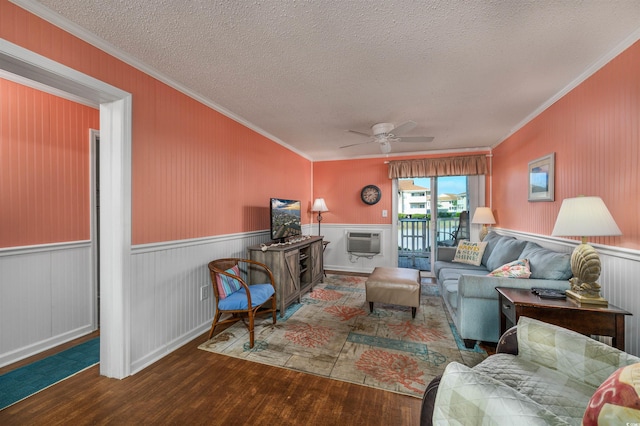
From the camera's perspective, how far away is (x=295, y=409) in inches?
66.0

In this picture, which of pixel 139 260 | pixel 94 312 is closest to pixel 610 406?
pixel 139 260

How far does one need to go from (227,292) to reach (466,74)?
9.94 feet

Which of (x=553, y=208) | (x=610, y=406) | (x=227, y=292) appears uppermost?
(x=553, y=208)

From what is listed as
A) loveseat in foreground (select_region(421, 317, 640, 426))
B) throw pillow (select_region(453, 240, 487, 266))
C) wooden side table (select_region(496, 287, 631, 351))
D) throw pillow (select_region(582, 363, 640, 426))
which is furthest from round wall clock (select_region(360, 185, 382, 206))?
throw pillow (select_region(582, 363, 640, 426))

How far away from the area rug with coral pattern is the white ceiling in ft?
8.25

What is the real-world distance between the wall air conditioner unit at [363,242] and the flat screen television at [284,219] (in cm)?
159

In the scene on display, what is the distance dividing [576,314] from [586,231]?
0.57m

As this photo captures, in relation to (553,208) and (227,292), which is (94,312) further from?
(553,208)

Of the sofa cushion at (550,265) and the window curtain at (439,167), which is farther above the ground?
the window curtain at (439,167)

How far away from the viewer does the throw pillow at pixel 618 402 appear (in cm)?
62

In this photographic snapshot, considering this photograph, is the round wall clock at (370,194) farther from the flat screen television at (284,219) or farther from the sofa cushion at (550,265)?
the sofa cushion at (550,265)

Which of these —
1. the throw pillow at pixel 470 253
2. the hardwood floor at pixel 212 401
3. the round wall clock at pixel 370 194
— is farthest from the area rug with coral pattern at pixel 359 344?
the round wall clock at pixel 370 194

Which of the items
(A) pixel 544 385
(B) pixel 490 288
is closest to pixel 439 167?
(B) pixel 490 288

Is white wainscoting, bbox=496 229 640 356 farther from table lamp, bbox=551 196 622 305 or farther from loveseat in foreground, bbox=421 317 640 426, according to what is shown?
loveseat in foreground, bbox=421 317 640 426
